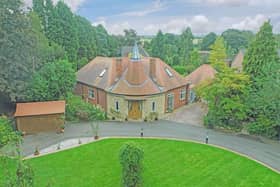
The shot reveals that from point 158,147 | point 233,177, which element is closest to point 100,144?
point 158,147

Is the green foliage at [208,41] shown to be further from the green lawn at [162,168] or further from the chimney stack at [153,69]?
the green lawn at [162,168]

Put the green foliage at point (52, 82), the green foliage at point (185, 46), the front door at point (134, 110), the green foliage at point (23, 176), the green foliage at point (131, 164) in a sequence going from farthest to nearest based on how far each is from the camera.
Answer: the green foliage at point (185, 46) < the front door at point (134, 110) < the green foliage at point (52, 82) < the green foliage at point (131, 164) < the green foliage at point (23, 176)

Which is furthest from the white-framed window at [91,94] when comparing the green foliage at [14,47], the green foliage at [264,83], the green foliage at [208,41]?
the green foliage at [208,41]

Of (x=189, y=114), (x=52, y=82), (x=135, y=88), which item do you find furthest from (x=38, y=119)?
(x=189, y=114)

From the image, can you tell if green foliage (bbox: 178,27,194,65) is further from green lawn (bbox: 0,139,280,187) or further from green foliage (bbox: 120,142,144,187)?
green foliage (bbox: 120,142,144,187)

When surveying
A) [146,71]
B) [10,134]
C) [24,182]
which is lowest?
[10,134]

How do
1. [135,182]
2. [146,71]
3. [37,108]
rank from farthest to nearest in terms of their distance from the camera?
[146,71], [37,108], [135,182]

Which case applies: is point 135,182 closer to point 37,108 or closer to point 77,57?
point 37,108
